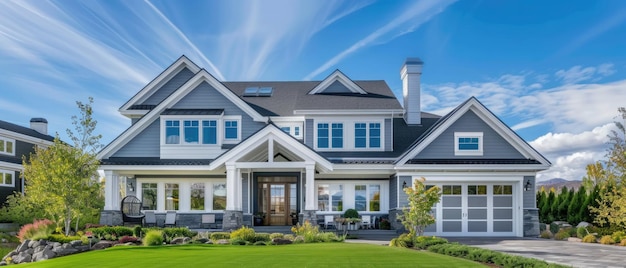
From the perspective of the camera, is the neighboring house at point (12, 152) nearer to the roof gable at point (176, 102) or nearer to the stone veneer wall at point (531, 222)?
the roof gable at point (176, 102)

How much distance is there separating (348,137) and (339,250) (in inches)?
424

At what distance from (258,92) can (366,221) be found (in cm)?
952

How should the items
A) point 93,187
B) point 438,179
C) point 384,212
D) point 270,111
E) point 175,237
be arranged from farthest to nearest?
point 270,111
point 384,212
point 438,179
point 93,187
point 175,237

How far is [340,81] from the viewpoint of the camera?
27.1 metres

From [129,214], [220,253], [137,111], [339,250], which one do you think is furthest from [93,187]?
[339,250]

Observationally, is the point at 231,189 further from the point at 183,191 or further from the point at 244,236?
the point at 183,191

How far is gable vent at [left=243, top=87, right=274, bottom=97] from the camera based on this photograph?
28.1 metres

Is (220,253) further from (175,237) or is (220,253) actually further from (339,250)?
(175,237)

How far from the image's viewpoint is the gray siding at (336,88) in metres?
27.1

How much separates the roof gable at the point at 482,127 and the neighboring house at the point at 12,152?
24190 millimetres

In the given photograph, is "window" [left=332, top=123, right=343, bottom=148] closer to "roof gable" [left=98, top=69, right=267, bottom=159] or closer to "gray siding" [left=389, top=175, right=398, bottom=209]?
"gray siding" [left=389, top=175, right=398, bottom=209]

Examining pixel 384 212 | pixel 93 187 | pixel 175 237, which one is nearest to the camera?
pixel 175 237

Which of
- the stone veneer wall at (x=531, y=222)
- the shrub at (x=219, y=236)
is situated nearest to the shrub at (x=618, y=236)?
the stone veneer wall at (x=531, y=222)

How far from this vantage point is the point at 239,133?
2470 centimetres
